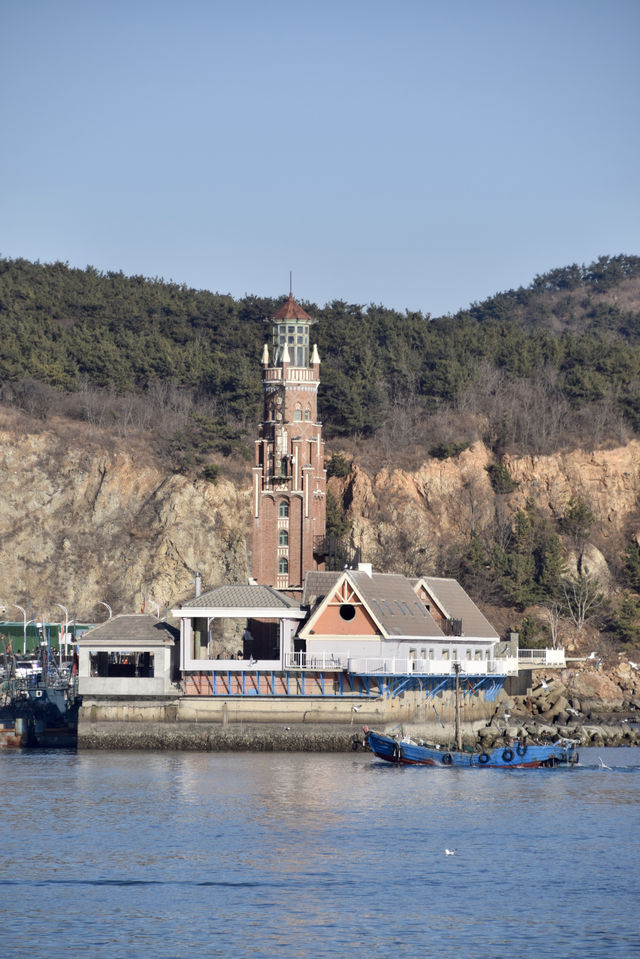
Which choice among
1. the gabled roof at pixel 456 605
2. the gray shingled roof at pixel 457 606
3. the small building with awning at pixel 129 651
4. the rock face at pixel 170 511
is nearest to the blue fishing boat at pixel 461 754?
the small building with awning at pixel 129 651

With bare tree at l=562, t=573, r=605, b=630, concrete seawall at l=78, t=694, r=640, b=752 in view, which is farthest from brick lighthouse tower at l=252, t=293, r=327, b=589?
bare tree at l=562, t=573, r=605, b=630

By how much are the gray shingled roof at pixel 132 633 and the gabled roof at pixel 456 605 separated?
56.8ft

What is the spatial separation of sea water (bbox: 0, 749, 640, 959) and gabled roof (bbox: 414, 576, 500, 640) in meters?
21.6

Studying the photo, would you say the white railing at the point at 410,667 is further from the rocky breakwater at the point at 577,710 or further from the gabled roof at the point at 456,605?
the gabled roof at the point at 456,605

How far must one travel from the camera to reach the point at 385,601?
9169cm

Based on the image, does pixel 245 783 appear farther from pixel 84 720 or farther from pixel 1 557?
pixel 1 557

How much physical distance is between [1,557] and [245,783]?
7111 cm

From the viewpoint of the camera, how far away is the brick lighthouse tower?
4144 inches

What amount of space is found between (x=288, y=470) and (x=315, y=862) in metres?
55.4

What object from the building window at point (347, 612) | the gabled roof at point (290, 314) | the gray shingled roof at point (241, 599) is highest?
the gabled roof at point (290, 314)

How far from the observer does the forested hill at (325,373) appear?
15150cm

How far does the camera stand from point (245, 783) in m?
71.6

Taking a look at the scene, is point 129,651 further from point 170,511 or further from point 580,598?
point 580,598

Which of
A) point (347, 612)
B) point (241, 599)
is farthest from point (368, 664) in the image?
point (241, 599)
